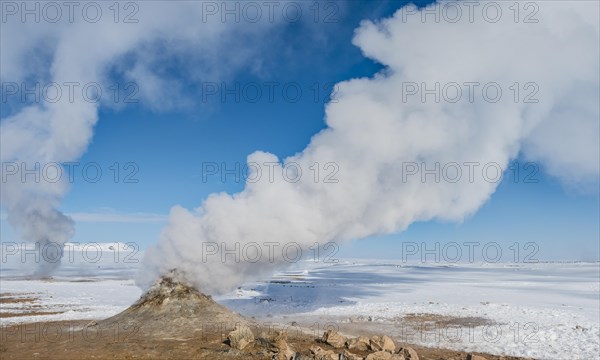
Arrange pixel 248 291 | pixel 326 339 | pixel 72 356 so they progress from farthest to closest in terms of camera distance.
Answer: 1. pixel 248 291
2. pixel 326 339
3. pixel 72 356

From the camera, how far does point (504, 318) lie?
88.2ft

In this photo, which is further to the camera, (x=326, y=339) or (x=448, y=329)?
(x=448, y=329)

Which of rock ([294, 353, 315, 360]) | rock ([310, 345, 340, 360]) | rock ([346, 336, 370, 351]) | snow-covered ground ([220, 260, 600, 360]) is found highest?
rock ([294, 353, 315, 360])

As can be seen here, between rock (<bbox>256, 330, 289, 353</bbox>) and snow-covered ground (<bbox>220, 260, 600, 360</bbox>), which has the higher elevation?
rock (<bbox>256, 330, 289, 353</bbox>)

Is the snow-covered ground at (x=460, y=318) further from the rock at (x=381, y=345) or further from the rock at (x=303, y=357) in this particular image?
the rock at (x=303, y=357)

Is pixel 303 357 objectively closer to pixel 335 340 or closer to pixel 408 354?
pixel 335 340

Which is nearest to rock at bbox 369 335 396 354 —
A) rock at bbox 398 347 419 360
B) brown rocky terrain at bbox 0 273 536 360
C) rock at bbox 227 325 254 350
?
brown rocky terrain at bbox 0 273 536 360

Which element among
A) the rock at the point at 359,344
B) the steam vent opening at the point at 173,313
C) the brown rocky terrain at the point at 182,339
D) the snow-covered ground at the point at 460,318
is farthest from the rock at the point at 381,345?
the steam vent opening at the point at 173,313

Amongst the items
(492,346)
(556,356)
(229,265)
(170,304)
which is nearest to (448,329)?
(492,346)

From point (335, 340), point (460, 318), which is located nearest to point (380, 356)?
point (335, 340)

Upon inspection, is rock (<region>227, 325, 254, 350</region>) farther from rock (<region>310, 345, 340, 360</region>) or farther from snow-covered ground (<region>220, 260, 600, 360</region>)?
snow-covered ground (<region>220, 260, 600, 360</region>)

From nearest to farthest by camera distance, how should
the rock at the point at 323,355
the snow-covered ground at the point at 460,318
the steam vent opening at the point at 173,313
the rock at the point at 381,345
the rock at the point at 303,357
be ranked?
the rock at the point at 303,357
the rock at the point at 323,355
the rock at the point at 381,345
the steam vent opening at the point at 173,313
the snow-covered ground at the point at 460,318

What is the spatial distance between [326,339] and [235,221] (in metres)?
8.41

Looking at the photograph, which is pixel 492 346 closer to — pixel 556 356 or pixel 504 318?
pixel 556 356
